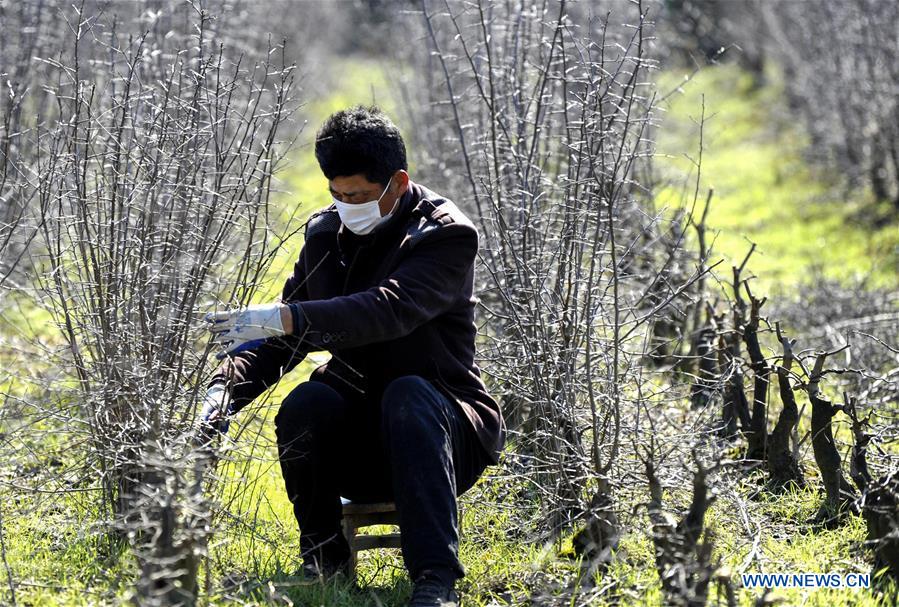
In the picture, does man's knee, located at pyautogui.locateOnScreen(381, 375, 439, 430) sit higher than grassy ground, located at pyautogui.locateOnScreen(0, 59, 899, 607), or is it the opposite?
man's knee, located at pyautogui.locateOnScreen(381, 375, 439, 430)

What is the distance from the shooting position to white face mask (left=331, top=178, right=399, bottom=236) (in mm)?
3482

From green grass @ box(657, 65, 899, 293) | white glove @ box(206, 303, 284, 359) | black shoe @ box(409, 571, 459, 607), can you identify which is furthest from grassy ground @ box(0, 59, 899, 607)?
green grass @ box(657, 65, 899, 293)

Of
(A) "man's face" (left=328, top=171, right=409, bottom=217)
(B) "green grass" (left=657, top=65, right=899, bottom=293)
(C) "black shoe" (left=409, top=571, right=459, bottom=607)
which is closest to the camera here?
(C) "black shoe" (left=409, top=571, right=459, bottom=607)

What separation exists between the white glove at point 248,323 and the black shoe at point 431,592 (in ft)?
2.54

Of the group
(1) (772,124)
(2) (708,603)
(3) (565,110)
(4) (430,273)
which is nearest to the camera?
(2) (708,603)

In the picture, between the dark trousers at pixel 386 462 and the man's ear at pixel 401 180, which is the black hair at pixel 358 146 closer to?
the man's ear at pixel 401 180

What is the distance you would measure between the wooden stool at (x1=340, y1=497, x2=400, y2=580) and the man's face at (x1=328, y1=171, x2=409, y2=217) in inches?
34.6

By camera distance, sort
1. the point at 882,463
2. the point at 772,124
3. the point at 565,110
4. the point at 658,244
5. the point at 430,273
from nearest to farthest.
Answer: the point at 430,273, the point at 565,110, the point at 882,463, the point at 658,244, the point at 772,124

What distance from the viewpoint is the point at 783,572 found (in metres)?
3.45

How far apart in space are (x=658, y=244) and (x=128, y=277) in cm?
389

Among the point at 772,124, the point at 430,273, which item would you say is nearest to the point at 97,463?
the point at 430,273

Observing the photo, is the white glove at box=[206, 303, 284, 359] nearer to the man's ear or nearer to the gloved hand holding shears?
the gloved hand holding shears

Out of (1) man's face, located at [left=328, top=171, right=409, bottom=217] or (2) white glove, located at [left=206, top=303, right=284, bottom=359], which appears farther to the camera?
(1) man's face, located at [left=328, top=171, right=409, bottom=217]

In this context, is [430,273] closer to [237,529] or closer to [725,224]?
[237,529]
